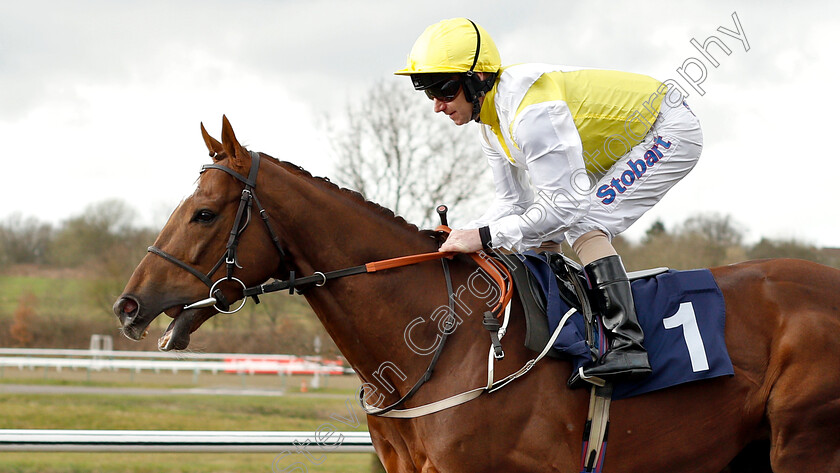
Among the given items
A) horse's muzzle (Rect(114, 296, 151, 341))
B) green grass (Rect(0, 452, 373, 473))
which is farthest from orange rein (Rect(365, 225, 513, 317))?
green grass (Rect(0, 452, 373, 473))

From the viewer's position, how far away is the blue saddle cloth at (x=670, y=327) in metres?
3.05

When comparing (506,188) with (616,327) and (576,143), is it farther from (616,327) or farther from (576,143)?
(616,327)

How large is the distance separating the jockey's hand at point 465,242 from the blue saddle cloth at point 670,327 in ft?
0.90

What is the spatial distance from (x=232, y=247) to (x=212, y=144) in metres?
0.49

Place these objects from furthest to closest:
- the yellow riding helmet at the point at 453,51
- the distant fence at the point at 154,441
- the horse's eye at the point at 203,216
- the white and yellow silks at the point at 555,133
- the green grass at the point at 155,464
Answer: the green grass at the point at 155,464 < the distant fence at the point at 154,441 < the yellow riding helmet at the point at 453,51 < the white and yellow silks at the point at 555,133 < the horse's eye at the point at 203,216

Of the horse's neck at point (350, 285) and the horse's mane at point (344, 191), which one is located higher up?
the horse's mane at point (344, 191)

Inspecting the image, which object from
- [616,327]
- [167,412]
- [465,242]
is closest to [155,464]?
[167,412]

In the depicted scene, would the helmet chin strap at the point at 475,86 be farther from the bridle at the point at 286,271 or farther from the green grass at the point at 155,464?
the green grass at the point at 155,464

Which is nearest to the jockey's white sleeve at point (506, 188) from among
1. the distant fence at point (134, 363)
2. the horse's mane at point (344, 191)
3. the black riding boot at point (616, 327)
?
the horse's mane at point (344, 191)

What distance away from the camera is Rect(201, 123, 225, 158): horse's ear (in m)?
3.07

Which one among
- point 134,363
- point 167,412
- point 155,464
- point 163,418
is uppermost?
point 155,464

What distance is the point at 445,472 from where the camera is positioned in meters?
2.82

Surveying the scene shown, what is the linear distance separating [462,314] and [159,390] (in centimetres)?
1586

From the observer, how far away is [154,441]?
15.7 ft
